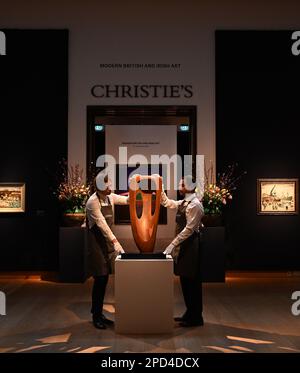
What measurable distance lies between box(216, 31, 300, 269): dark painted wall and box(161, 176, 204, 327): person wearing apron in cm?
338

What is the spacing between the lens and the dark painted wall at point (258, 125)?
8.35m

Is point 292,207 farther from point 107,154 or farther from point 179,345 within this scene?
point 179,345

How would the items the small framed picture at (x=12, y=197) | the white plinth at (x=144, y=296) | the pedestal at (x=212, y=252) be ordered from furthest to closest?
1. the small framed picture at (x=12, y=197)
2. the pedestal at (x=212, y=252)
3. the white plinth at (x=144, y=296)

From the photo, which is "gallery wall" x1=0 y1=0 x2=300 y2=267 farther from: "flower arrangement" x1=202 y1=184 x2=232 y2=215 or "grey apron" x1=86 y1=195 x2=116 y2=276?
"grey apron" x1=86 y1=195 x2=116 y2=276

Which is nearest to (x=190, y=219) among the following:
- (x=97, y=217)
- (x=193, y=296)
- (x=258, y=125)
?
(x=193, y=296)

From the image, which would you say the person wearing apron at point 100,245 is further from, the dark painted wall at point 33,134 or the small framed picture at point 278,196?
the small framed picture at point 278,196

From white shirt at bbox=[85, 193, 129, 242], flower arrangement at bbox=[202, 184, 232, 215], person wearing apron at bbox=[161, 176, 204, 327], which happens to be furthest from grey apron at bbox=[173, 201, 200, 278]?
flower arrangement at bbox=[202, 184, 232, 215]

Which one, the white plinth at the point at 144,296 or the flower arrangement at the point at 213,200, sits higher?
the flower arrangement at the point at 213,200

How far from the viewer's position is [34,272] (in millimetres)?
8258

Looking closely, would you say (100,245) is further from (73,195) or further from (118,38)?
(118,38)

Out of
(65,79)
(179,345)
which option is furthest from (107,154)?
(179,345)

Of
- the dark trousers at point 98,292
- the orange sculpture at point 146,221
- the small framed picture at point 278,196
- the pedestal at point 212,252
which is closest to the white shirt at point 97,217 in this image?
the orange sculpture at point 146,221

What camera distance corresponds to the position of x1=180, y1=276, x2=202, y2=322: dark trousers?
16.5 feet

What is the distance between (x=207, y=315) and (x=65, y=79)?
15.4ft
